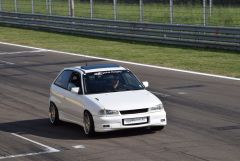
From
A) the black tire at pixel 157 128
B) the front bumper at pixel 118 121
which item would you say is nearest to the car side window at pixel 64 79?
the front bumper at pixel 118 121

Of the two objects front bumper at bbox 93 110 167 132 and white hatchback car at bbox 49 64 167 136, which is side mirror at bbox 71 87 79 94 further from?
front bumper at bbox 93 110 167 132

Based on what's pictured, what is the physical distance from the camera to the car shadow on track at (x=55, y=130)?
16.0 m

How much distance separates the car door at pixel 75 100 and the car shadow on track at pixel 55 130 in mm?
392

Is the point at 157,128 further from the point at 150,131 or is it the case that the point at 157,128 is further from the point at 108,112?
the point at 108,112

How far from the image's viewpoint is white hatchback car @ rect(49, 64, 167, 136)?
15383mm

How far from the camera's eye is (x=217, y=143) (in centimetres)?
1466

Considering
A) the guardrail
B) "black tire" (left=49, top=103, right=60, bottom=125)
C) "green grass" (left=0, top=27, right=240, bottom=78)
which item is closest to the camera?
"black tire" (left=49, top=103, right=60, bottom=125)

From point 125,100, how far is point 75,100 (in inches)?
55.7

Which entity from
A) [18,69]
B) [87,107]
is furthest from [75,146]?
[18,69]

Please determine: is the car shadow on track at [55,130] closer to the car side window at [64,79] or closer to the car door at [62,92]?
the car door at [62,92]

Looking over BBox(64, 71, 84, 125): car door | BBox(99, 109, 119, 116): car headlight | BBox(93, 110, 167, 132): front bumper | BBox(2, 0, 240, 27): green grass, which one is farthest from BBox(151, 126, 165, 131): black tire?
BBox(2, 0, 240, 27): green grass

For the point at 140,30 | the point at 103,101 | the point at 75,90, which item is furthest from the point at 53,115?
the point at 140,30

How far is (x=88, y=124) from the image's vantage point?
51.9 feet

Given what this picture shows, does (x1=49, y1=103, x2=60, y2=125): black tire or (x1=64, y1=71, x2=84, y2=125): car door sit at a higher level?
(x1=64, y1=71, x2=84, y2=125): car door
